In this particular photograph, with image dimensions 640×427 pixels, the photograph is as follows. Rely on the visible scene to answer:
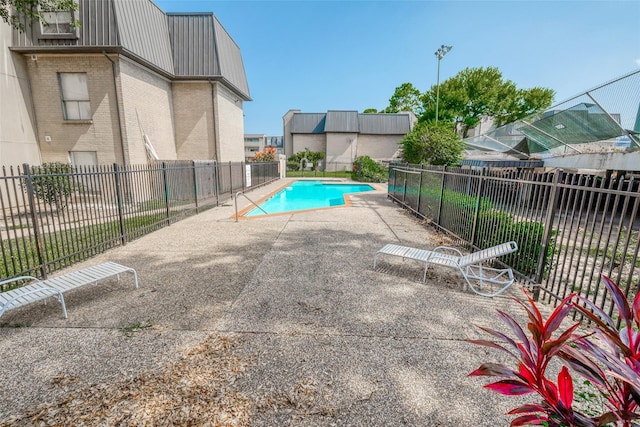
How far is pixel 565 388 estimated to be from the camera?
1283mm

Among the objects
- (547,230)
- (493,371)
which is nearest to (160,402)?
(493,371)

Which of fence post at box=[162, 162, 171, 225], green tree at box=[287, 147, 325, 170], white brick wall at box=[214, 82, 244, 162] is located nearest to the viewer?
fence post at box=[162, 162, 171, 225]

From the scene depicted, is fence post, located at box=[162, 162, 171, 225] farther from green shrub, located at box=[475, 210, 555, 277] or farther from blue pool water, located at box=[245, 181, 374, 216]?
green shrub, located at box=[475, 210, 555, 277]

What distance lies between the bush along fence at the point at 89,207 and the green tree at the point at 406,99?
1856 inches

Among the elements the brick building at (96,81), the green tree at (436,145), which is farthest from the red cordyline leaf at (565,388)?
the brick building at (96,81)

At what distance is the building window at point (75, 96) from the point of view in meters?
12.0

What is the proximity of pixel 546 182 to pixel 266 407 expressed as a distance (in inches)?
180

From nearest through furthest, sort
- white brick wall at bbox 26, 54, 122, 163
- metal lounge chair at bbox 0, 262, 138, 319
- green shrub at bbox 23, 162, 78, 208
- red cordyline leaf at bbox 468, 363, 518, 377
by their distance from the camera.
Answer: red cordyline leaf at bbox 468, 363, 518, 377, metal lounge chair at bbox 0, 262, 138, 319, green shrub at bbox 23, 162, 78, 208, white brick wall at bbox 26, 54, 122, 163

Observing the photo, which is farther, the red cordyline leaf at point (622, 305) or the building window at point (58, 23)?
the building window at point (58, 23)

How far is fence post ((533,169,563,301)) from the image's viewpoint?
13.2 ft

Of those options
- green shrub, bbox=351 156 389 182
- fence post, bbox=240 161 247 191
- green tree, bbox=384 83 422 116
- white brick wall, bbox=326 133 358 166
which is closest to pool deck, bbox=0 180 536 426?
fence post, bbox=240 161 247 191

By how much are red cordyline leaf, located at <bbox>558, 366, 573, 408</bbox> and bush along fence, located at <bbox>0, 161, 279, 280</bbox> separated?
17.6ft

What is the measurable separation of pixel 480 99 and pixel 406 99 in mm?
15177

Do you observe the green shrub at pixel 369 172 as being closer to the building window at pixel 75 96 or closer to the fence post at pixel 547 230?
the building window at pixel 75 96
